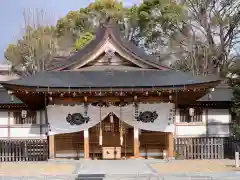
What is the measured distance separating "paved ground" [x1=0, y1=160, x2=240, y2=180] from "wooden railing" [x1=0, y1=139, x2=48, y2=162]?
7.61 feet

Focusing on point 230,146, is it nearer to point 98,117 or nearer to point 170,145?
point 170,145

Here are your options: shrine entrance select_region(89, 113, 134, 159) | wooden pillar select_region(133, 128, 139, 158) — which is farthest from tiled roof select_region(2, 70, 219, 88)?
wooden pillar select_region(133, 128, 139, 158)

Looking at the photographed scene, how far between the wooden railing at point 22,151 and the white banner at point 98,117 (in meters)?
1.31

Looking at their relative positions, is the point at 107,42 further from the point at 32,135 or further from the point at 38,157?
the point at 32,135

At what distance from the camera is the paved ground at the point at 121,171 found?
11.7 metres

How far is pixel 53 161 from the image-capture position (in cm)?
1675

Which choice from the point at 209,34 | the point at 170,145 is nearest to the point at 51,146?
the point at 170,145

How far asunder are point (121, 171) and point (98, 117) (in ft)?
15.0

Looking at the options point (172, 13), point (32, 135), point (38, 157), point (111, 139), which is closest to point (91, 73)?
point (111, 139)

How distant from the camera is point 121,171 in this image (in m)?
12.9

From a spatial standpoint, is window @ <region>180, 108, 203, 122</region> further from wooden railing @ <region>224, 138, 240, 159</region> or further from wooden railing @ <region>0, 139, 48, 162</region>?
wooden railing @ <region>0, 139, 48, 162</region>

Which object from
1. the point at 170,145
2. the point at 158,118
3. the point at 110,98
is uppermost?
the point at 110,98

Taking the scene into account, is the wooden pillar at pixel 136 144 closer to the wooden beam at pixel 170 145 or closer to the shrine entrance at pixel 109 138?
the shrine entrance at pixel 109 138

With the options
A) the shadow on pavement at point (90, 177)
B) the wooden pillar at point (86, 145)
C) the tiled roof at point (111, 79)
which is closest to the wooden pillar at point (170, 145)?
the tiled roof at point (111, 79)
